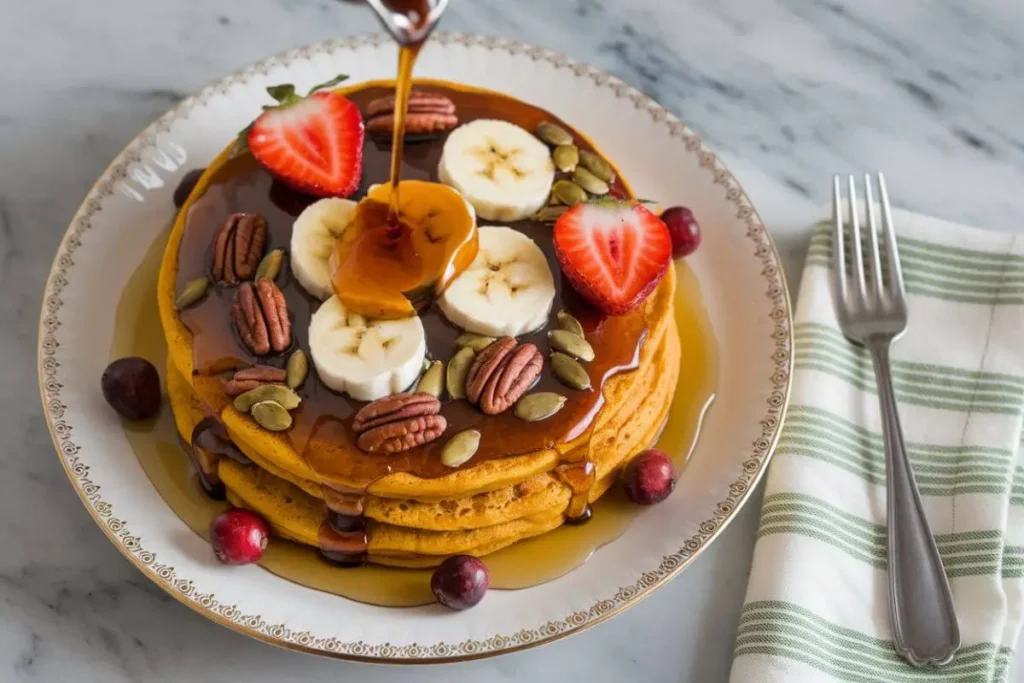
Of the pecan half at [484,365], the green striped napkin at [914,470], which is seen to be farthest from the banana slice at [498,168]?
the green striped napkin at [914,470]

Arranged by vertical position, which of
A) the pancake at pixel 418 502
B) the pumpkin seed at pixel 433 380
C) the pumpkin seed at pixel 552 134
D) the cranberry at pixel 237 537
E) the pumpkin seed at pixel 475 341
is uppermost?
the pumpkin seed at pixel 552 134

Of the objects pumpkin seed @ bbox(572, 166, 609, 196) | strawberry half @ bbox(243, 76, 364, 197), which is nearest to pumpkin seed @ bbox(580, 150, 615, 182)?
pumpkin seed @ bbox(572, 166, 609, 196)

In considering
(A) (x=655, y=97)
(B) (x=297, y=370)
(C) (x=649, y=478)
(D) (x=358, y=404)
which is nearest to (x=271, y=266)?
(B) (x=297, y=370)

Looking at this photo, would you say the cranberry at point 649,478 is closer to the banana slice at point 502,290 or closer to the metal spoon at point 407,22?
the banana slice at point 502,290

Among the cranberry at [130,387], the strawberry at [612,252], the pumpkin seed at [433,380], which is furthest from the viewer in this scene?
the cranberry at [130,387]

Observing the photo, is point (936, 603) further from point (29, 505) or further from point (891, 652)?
point (29, 505)
